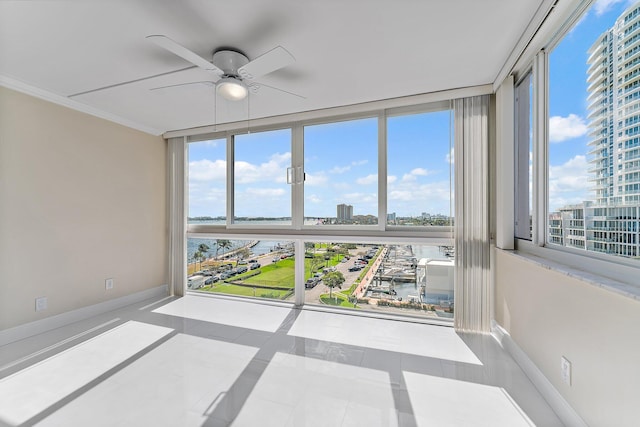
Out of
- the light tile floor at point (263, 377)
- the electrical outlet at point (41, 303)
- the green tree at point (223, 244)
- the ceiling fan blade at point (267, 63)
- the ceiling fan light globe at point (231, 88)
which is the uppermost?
the ceiling fan blade at point (267, 63)

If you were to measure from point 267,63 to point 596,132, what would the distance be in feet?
6.29

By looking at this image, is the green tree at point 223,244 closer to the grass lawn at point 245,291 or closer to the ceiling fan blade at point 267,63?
the grass lawn at point 245,291

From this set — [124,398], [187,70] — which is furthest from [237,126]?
[124,398]

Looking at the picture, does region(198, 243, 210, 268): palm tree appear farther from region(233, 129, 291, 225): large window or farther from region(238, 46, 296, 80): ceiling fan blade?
region(238, 46, 296, 80): ceiling fan blade

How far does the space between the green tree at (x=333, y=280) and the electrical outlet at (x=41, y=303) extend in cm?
293

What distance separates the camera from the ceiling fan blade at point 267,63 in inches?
62.9

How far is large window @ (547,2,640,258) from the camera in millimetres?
1151

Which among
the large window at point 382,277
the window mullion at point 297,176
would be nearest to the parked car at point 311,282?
the large window at point 382,277

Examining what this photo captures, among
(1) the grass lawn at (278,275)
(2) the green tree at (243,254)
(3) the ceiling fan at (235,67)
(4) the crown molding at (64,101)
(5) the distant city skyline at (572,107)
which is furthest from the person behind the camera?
(2) the green tree at (243,254)

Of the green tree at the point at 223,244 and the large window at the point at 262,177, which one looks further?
the green tree at the point at 223,244

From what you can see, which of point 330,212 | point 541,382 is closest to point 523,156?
point 541,382

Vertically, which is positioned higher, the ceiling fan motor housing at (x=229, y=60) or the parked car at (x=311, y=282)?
the ceiling fan motor housing at (x=229, y=60)

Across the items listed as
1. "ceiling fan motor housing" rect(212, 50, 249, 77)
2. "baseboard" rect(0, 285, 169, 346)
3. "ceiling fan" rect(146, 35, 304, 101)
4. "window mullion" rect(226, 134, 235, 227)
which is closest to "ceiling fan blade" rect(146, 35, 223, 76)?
"ceiling fan" rect(146, 35, 304, 101)

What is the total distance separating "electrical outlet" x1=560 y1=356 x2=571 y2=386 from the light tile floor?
0.26 m
